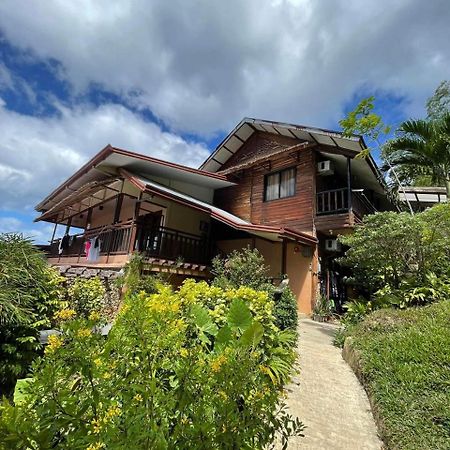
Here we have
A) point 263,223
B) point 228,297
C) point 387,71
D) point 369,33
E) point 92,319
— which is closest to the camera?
point 92,319

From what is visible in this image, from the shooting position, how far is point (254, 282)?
309 inches

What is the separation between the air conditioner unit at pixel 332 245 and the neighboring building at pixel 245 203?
0.04 meters

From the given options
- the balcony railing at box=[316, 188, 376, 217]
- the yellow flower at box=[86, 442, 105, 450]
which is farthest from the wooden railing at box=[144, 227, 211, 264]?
the yellow flower at box=[86, 442, 105, 450]

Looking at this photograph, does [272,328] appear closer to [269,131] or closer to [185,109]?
[185,109]

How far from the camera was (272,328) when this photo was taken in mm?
4809

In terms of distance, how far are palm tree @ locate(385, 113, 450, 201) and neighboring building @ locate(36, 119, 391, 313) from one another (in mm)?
1226

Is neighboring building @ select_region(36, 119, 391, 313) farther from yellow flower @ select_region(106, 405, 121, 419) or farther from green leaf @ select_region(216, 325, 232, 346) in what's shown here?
yellow flower @ select_region(106, 405, 121, 419)

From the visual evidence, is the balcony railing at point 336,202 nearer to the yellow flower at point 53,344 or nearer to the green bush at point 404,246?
the green bush at point 404,246

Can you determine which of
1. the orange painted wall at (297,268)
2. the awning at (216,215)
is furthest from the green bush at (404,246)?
the orange painted wall at (297,268)

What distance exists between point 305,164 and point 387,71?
14.2ft

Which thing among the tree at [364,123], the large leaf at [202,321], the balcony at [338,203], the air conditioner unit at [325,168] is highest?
the tree at [364,123]

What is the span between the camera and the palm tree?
9594 mm

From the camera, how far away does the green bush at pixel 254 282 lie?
22.0 ft

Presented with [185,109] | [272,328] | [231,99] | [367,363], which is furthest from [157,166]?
[367,363]
